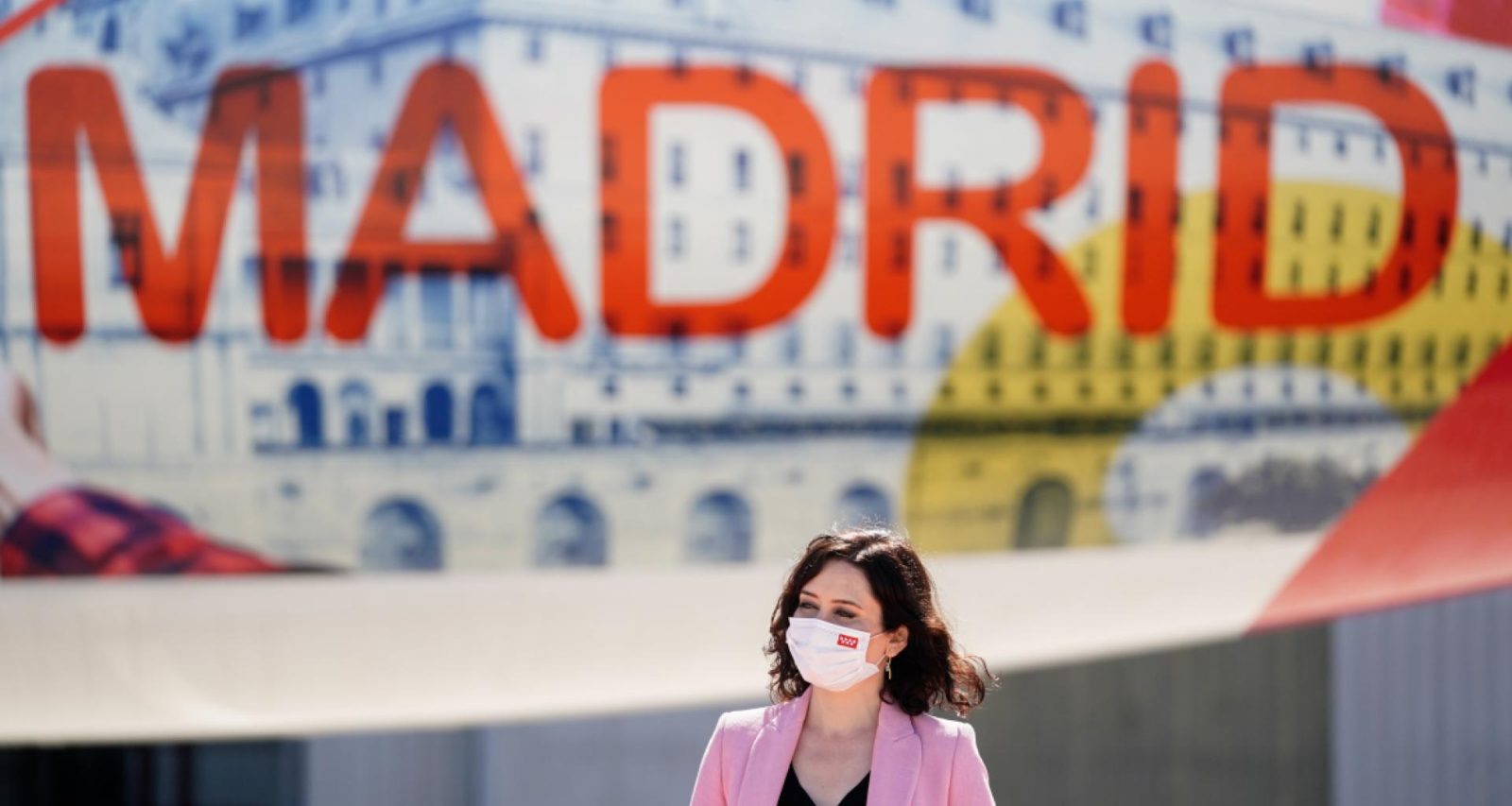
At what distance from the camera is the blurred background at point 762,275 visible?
8.87 feet

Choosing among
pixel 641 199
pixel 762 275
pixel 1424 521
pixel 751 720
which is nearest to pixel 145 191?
pixel 641 199

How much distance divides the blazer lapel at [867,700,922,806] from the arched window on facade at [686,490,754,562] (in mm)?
1001

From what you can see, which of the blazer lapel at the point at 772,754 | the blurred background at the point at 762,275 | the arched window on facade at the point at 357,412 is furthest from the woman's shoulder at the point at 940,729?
the arched window on facade at the point at 357,412

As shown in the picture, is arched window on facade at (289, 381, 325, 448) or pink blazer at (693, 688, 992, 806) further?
arched window on facade at (289, 381, 325, 448)

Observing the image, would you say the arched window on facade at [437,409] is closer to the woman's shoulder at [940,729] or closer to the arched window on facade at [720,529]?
the arched window on facade at [720,529]

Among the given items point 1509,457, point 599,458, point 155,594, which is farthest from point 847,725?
point 1509,457

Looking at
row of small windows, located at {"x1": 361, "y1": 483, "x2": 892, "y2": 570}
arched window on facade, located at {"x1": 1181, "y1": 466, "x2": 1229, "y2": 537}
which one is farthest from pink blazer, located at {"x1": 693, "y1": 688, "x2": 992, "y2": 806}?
arched window on facade, located at {"x1": 1181, "y1": 466, "x2": 1229, "y2": 537}

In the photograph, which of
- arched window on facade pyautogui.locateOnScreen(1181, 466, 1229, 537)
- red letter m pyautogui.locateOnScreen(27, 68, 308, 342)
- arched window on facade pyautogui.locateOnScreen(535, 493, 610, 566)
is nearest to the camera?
red letter m pyautogui.locateOnScreen(27, 68, 308, 342)

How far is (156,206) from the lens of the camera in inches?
106

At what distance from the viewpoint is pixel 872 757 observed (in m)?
1.86

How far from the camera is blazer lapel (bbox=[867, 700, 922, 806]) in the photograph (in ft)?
5.91

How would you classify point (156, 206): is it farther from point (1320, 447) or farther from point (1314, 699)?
point (1314, 699)

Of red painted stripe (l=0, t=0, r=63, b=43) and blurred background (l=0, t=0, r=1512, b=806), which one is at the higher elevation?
red painted stripe (l=0, t=0, r=63, b=43)

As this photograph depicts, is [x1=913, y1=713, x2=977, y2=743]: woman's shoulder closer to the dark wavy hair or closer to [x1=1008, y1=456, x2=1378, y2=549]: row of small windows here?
the dark wavy hair
